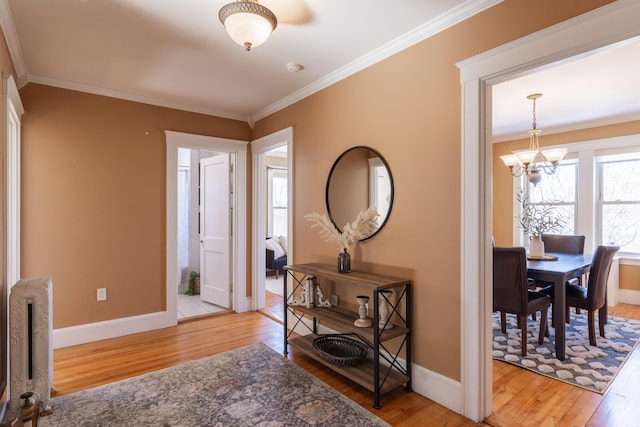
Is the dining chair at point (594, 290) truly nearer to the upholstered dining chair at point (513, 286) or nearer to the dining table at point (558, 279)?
the dining table at point (558, 279)

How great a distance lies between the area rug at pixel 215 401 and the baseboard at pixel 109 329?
1.13 meters

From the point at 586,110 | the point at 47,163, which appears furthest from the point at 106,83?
the point at 586,110

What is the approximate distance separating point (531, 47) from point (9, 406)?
145 inches

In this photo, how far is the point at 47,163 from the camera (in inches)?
126

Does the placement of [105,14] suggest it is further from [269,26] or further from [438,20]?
[438,20]

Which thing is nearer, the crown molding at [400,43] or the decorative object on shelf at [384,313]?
the crown molding at [400,43]

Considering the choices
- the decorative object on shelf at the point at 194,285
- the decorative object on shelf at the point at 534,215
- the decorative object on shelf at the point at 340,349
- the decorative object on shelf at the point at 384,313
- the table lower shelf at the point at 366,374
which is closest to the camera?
the table lower shelf at the point at 366,374

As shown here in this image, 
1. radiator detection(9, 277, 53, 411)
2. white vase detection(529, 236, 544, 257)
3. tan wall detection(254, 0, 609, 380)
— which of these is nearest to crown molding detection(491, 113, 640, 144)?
white vase detection(529, 236, 544, 257)

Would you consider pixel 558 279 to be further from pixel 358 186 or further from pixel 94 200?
pixel 94 200

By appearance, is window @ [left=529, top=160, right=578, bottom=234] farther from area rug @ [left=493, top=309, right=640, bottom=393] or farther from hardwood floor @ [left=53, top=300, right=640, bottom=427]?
hardwood floor @ [left=53, top=300, right=640, bottom=427]

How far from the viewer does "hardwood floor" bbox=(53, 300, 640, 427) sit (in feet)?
6.88

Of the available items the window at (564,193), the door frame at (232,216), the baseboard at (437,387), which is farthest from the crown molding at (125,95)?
the window at (564,193)

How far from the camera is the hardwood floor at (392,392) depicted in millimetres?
2096

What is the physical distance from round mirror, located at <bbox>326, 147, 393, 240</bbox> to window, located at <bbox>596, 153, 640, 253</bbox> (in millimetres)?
4042
